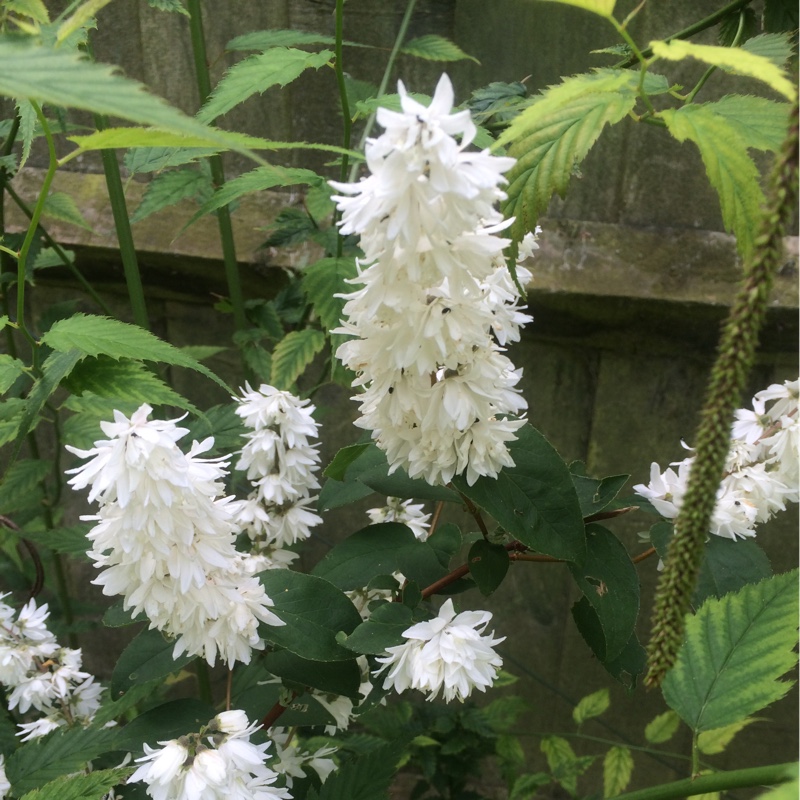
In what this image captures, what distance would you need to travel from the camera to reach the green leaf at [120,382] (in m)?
0.69

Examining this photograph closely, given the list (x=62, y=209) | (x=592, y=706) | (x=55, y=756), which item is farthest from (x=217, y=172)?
(x=592, y=706)

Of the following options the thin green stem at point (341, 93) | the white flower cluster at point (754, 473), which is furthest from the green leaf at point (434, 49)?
the white flower cluster at point (754, 473)

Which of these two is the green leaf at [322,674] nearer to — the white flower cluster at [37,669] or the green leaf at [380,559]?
the green leaf at [380,559]

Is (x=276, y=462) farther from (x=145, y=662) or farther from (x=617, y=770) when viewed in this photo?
(x=617, y=770)

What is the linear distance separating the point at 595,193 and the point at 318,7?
21.5 inches

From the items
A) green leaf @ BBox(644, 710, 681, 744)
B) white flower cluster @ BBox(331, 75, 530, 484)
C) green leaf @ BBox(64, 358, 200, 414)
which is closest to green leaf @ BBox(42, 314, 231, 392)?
green leaf @ BBox(64, 358, 200, 414)

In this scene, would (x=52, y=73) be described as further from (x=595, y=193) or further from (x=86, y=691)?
(x=595, y=193)

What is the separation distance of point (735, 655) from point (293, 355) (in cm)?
66

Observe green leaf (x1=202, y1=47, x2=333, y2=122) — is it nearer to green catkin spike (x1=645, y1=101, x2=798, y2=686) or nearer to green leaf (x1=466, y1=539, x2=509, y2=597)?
green leaf (x1=466, y1=539, x2=509, y2=597)

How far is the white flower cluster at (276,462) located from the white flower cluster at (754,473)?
0.38m

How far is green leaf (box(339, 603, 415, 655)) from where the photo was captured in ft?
2.06

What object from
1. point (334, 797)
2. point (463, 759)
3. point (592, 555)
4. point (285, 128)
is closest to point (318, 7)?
point (285, 128)

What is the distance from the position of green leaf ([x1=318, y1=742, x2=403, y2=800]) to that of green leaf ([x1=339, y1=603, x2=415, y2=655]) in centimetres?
20

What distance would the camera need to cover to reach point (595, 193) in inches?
49.8
